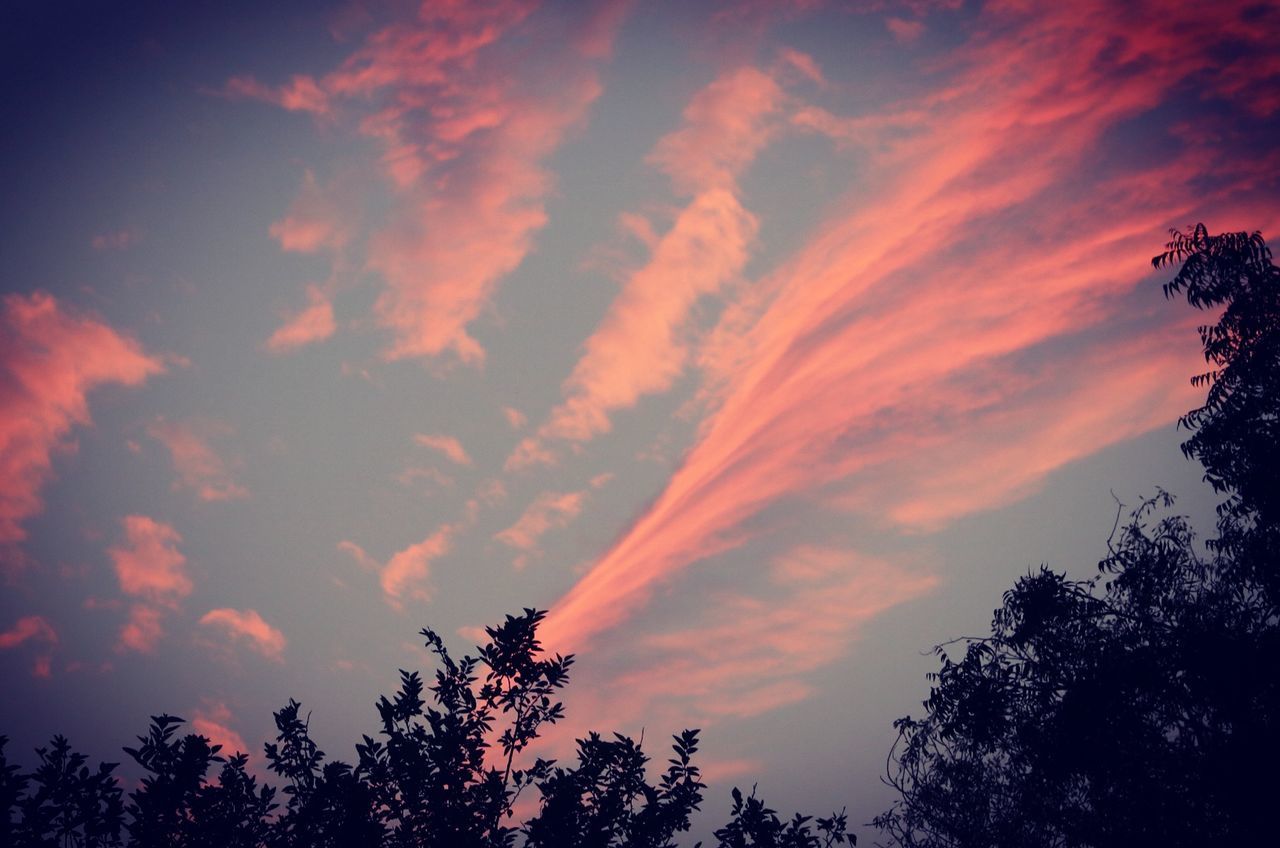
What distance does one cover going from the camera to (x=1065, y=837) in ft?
50.7

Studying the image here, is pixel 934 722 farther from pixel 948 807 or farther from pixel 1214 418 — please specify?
pixel 1214 418

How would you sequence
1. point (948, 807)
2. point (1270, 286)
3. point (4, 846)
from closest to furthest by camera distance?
point (4, 846) → point (1270, 286) → point (948, 807)

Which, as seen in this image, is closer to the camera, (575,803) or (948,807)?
(575,803)

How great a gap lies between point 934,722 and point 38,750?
719 inches

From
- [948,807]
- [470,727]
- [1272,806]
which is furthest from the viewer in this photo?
[948,807]

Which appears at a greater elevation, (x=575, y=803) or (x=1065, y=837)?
(x=575, y=803)

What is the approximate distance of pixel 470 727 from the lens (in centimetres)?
940

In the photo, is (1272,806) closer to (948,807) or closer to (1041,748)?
(1041,748)

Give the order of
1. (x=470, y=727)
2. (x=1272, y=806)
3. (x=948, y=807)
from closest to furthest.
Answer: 1. (x=470, y=727)
2. (x=1272, y=806)
3. (x=948, y=807)

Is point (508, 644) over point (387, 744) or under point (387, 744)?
over

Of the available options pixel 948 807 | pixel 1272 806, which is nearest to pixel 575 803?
pixel 1272 806

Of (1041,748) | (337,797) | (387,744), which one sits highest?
(387,744)

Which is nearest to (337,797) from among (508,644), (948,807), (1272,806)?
(508,644)

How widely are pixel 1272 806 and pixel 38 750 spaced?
792 inches
